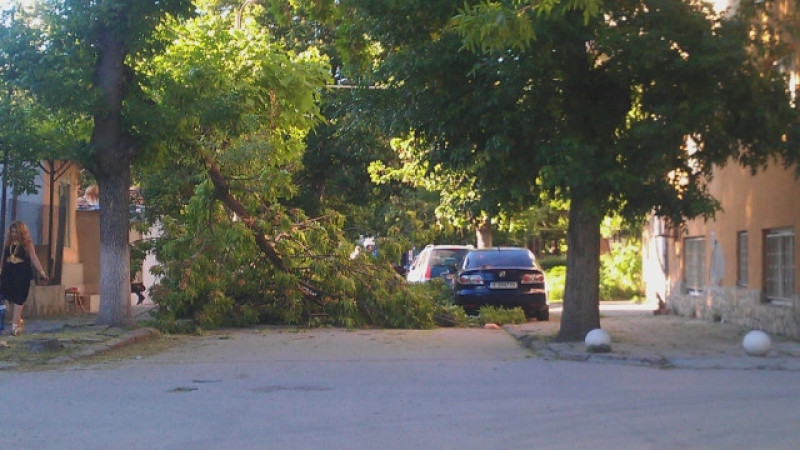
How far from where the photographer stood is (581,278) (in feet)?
46.2

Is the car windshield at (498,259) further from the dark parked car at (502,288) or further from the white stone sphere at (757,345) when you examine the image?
the white stone sphere at (757,345)

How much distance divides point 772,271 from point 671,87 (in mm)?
5131

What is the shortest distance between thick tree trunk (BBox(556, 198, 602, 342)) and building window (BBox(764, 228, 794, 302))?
3343mm

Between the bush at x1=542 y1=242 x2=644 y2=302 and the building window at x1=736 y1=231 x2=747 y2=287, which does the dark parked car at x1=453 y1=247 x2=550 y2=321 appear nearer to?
the building window at x1=736 y1=231 x2=747 y2=287

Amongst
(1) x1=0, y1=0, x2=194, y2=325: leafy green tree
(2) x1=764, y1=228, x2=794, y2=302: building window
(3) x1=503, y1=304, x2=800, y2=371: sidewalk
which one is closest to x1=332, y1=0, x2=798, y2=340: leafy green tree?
(3) x1=503, y1=304, x2=800, y2=371: sidewalk

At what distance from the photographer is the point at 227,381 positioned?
10.6m

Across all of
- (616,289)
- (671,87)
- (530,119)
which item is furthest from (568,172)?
(616,289)

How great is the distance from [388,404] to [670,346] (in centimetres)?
615

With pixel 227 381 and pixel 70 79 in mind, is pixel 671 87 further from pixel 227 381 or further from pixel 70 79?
pixel 70 79

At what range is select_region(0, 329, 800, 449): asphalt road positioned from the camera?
757 centimetres

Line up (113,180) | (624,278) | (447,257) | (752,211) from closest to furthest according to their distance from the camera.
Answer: (113,180) → (752,211) → (447,257) → (624,278)

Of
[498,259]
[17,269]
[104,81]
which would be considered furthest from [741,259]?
[17,269]

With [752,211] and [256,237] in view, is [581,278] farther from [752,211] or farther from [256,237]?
[256,237]

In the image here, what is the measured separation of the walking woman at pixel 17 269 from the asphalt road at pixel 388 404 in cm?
263
